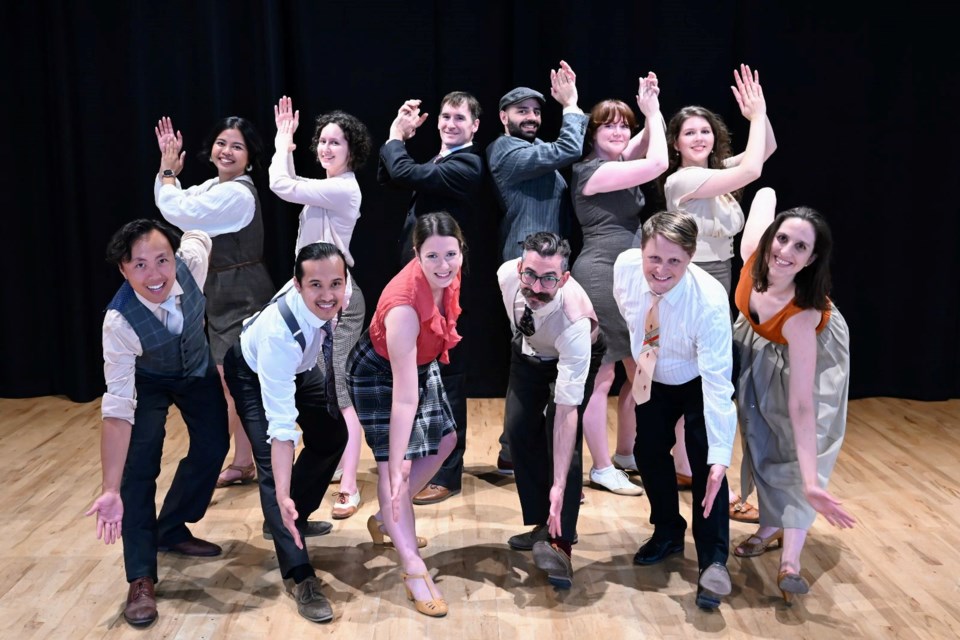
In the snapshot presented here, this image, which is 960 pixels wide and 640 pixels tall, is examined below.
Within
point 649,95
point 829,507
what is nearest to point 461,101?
point 649,95

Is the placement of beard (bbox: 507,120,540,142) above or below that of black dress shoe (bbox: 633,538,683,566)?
above

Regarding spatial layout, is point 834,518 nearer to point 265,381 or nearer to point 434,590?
point 434,590

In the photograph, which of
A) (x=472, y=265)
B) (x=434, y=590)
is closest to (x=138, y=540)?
(x=434, y=590)

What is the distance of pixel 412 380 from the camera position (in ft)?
9.53

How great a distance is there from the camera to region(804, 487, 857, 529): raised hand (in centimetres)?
291

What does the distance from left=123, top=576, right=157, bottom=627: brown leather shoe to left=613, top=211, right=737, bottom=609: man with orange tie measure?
1.56m

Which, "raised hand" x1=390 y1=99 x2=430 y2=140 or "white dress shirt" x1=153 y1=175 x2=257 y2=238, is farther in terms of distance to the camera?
"raised hand" x1=390 y1=99 x2=430 y2=140

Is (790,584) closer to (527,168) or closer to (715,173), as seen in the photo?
(715,173)

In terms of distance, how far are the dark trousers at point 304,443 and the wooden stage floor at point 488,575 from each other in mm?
174

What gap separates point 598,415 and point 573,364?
903 mm

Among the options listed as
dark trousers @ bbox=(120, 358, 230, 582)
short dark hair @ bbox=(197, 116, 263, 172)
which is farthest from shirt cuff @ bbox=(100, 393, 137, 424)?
short dark hair @ bbox=(197, 116, 263, 172)

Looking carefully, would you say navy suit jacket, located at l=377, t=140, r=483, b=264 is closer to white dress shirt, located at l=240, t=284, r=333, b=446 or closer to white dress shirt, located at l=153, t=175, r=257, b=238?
white dress shirt, located at l=153, t=175, r=257, b=238

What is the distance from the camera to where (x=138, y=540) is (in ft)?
9.96

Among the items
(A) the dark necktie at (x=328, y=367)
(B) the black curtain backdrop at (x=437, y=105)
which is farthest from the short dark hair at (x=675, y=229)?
(B) the black curtain backdrop at (x=437, y=105)
